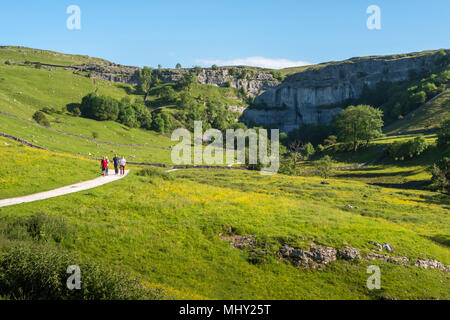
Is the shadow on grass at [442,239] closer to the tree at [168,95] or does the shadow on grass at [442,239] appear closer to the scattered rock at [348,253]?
the scattered rock at [348,253]

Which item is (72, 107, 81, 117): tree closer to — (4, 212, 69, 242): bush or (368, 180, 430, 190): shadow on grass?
(4, 212, 69, 242): bush

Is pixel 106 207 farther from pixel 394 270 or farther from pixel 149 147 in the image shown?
pixel 149 147

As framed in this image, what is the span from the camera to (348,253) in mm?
18297

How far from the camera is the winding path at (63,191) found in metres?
18.9

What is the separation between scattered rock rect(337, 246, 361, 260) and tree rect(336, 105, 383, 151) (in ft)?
298

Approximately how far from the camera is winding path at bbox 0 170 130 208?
18894 millimetres

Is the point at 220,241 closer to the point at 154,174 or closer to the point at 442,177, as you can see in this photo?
the point at 154,174

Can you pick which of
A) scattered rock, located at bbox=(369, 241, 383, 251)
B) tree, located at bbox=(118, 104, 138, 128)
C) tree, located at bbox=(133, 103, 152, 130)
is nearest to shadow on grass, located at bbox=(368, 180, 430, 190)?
scattered rock, located at bbox=(369, 241, 383, 251)

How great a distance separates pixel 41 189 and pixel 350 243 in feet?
81.7

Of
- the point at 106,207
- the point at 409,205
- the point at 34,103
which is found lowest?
the point at 409,205

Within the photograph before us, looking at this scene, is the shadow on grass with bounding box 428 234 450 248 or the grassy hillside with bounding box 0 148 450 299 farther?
the shadow on grass with bounding box 428 234 450 248

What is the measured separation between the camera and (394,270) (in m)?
17.3

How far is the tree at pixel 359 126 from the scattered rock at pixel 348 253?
298ft

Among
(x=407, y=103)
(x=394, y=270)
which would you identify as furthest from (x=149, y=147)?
(x=407, y=103)
